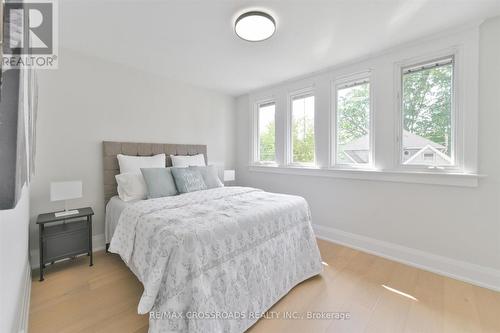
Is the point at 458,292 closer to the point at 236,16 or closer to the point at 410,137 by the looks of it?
the point at 410,137

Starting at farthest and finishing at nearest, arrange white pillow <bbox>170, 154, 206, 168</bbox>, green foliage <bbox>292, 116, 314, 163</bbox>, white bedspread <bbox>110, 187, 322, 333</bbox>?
green foliage <bbox>292, 116, 314, 163</bbox>, white pillow <bbox>170, 154, 206, 168</bbox>, white bedspread <bbox>110, 187, 322, 333</bbox>

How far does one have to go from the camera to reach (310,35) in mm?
2207

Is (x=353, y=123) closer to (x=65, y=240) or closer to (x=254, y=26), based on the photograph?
(x=254, y=26)

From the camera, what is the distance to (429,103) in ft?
7.76

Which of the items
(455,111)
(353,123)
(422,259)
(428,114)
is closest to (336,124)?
(353,123)

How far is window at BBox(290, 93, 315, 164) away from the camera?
3430 millimetres

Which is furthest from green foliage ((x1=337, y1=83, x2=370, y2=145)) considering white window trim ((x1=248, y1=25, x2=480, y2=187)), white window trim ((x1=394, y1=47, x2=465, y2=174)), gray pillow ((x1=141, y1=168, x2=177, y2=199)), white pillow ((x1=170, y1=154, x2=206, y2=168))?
gray pillow ((x1=141, y1=168, x2=177, y2=199))

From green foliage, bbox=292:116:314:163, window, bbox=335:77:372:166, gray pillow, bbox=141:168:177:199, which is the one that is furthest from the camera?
green foliage, bbox=292:116:314:163

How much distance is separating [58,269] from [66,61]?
238 centimetres

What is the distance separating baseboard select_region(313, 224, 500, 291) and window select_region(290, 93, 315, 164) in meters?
1.21

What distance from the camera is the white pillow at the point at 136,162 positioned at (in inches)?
109

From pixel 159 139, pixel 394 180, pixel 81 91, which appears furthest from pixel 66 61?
pixel 394 180

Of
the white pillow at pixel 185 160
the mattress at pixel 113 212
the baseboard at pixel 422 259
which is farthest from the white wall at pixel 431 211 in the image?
the mattress at pixel 113 212

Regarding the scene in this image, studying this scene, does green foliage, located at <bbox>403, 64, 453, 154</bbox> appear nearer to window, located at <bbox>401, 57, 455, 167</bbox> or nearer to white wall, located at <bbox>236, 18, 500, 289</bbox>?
window, located at <bbox>401, 57, 455, 167</bbox>
